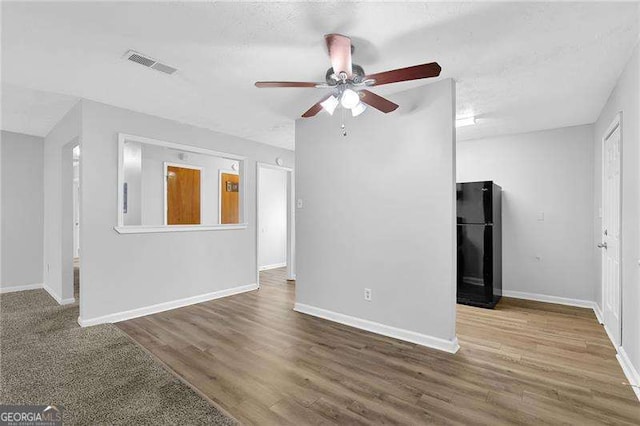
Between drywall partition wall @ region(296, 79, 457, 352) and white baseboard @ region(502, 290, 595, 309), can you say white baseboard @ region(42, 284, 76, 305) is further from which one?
white baseboard @ region(502, 290, 595, 309)

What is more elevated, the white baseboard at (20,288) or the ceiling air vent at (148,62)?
the ceiling air vent at (148,62)

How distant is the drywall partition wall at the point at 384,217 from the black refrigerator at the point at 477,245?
1540 millimetres

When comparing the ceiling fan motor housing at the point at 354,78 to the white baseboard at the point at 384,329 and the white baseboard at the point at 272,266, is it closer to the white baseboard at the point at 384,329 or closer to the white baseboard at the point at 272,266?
the white baseboard at the point at 384,329

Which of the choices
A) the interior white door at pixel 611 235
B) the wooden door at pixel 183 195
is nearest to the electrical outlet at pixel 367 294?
the interior white door at pixel 611 235

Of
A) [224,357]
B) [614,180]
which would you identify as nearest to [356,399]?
[224,357]

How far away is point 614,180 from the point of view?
3014 mm

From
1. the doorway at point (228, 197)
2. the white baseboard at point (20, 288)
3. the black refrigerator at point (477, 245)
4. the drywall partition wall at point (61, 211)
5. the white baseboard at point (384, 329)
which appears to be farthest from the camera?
the doorway at point (228, 197)

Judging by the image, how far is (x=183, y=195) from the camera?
5.70 meters

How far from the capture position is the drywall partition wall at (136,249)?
11.2ft

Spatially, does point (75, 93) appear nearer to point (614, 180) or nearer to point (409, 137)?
point (409, 137)

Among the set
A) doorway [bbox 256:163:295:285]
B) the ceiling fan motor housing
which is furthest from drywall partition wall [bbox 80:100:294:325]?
the ceiling fan motor housing

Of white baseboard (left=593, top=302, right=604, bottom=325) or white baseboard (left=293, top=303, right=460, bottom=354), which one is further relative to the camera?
white baseboard (left=593, top=302, right=604, bottom=325)

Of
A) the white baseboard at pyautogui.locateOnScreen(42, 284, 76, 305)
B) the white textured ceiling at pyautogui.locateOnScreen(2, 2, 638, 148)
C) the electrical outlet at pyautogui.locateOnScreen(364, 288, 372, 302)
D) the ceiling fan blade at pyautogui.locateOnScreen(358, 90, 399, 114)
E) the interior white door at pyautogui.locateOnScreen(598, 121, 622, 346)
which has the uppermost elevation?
the white textured ceiling at pyautogui.locateOnScreen(2, 2, 638, 148)

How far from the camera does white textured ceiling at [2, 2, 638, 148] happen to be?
1.91 m
